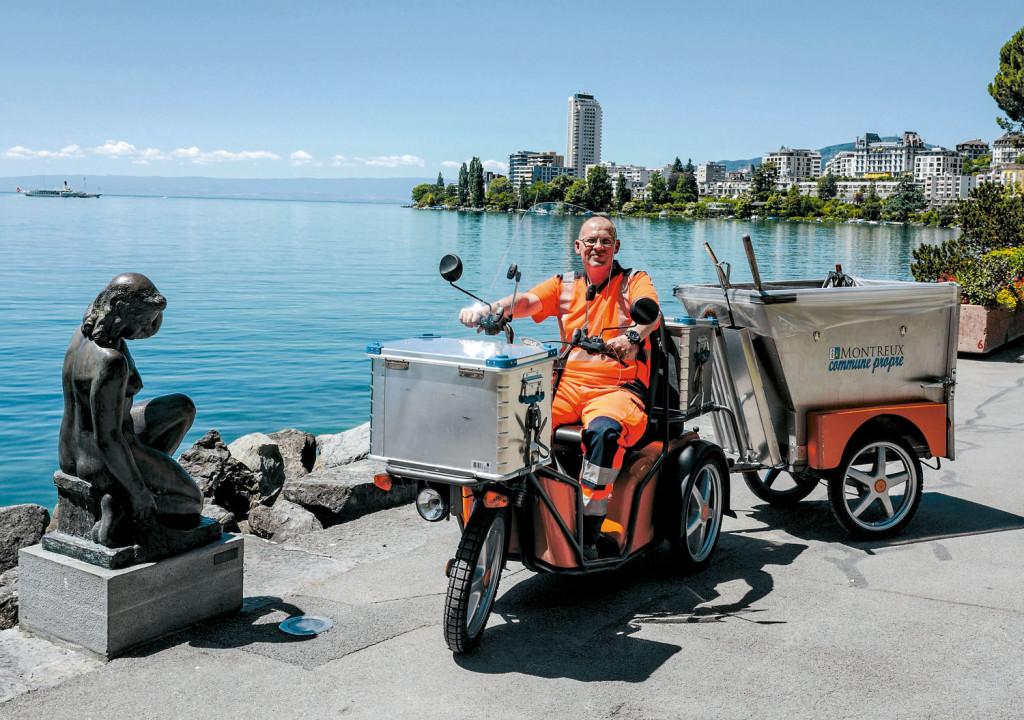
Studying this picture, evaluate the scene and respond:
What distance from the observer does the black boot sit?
546 centimetres

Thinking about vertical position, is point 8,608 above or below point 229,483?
above

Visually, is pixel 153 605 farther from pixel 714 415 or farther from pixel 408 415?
pixel 714 415

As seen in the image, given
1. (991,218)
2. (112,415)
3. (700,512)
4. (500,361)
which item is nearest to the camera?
(500,361)

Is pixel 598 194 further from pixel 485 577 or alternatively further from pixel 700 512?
pixel 485 577

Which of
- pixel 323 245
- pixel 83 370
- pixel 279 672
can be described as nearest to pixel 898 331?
pixel 279 672

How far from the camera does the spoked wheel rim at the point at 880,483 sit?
6.83 m

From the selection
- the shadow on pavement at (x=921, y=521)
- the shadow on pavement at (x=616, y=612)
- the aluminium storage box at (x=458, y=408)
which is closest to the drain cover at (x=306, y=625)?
the shadow on pavement at (x=616, y=612)

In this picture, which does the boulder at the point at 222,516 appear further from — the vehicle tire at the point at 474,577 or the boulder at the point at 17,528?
the vehicle tire at the point at 474,577

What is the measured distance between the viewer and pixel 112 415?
15.5ft

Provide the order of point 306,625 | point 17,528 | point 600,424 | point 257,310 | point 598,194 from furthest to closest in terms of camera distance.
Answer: point 257,310 < point 17,528 < point 598,194 < point 600,424 < point 306,625

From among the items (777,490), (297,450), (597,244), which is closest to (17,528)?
(297,450)

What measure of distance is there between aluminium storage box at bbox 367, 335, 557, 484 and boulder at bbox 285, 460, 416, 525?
294 cm

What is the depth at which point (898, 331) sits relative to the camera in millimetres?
6789

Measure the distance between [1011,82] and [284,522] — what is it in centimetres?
2947
